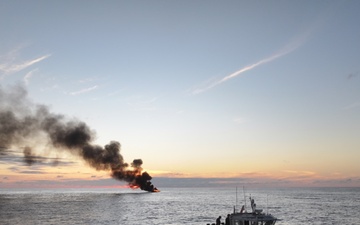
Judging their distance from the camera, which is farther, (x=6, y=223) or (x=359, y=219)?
(x=359, y=219)

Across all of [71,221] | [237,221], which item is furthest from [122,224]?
[237,221]

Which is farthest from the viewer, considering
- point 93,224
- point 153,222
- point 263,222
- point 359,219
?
point 359,219

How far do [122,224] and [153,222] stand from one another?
8.83 m

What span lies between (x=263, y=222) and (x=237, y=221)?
2.97 meters

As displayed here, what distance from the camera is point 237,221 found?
41.3 m

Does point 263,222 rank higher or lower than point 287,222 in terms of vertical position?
higher

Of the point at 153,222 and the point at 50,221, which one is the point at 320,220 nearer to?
the point at 153,222

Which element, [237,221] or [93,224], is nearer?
[237,221]

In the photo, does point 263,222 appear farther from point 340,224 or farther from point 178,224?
point 340,224

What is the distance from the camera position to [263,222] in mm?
40562

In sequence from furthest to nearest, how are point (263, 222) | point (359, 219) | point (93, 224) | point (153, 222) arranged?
1. point (359, 219)
2. point (153, 222)
3. point (93, 224)
4. point (263, 222)

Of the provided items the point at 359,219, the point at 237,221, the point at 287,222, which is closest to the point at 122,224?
the point at 287,222

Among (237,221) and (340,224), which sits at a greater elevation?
(237,221)

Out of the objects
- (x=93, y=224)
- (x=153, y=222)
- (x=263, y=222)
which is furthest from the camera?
(x=153, y=222)
